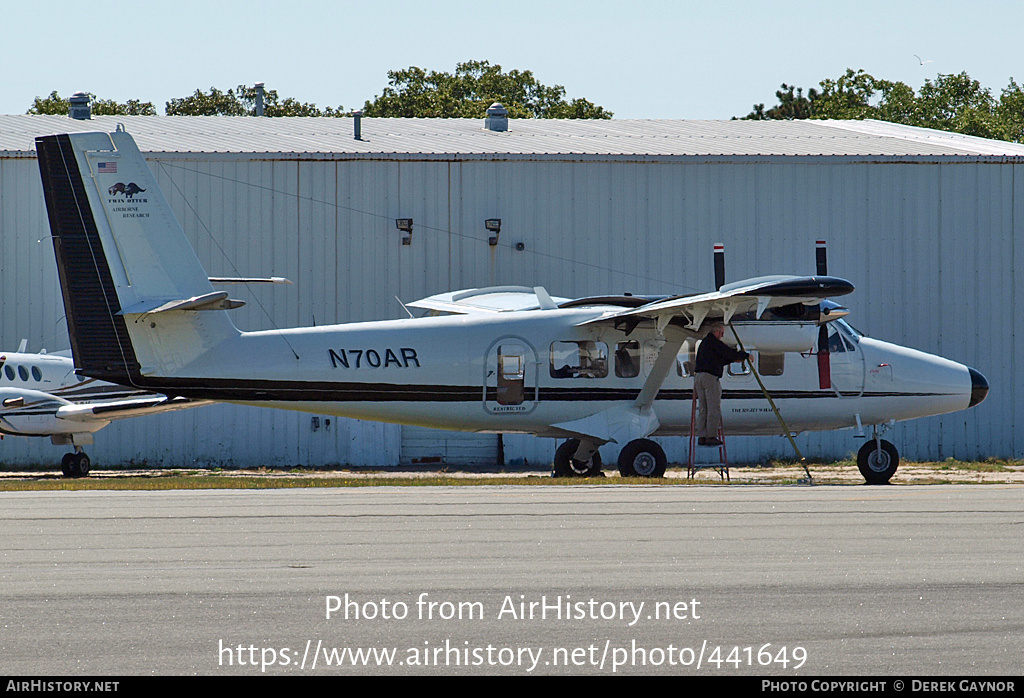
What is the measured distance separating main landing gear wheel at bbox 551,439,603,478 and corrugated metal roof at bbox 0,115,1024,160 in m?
9.38

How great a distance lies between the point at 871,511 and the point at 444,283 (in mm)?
16437

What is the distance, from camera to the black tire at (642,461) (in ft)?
57.3

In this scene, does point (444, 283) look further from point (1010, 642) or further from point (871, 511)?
point (1010, 642)

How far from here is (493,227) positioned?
2572 centimetres

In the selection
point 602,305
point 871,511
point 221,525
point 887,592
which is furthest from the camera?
point 602,305

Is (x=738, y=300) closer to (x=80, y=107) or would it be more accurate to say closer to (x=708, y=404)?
(x=708, y=404)

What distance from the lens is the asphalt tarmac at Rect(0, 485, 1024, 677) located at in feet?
19.4

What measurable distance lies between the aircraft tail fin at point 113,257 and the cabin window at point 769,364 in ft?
28.2

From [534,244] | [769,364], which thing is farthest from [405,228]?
[769,364]

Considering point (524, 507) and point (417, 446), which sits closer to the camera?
point (524, 507)

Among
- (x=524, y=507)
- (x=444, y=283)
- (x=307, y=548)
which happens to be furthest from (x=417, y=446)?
(x=307, y=548)

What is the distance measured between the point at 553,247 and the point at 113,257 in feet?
37.2

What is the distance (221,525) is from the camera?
962 cm

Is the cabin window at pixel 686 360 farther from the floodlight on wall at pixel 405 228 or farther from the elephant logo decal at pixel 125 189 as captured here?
the floodlight on wall at pixel 405 228
